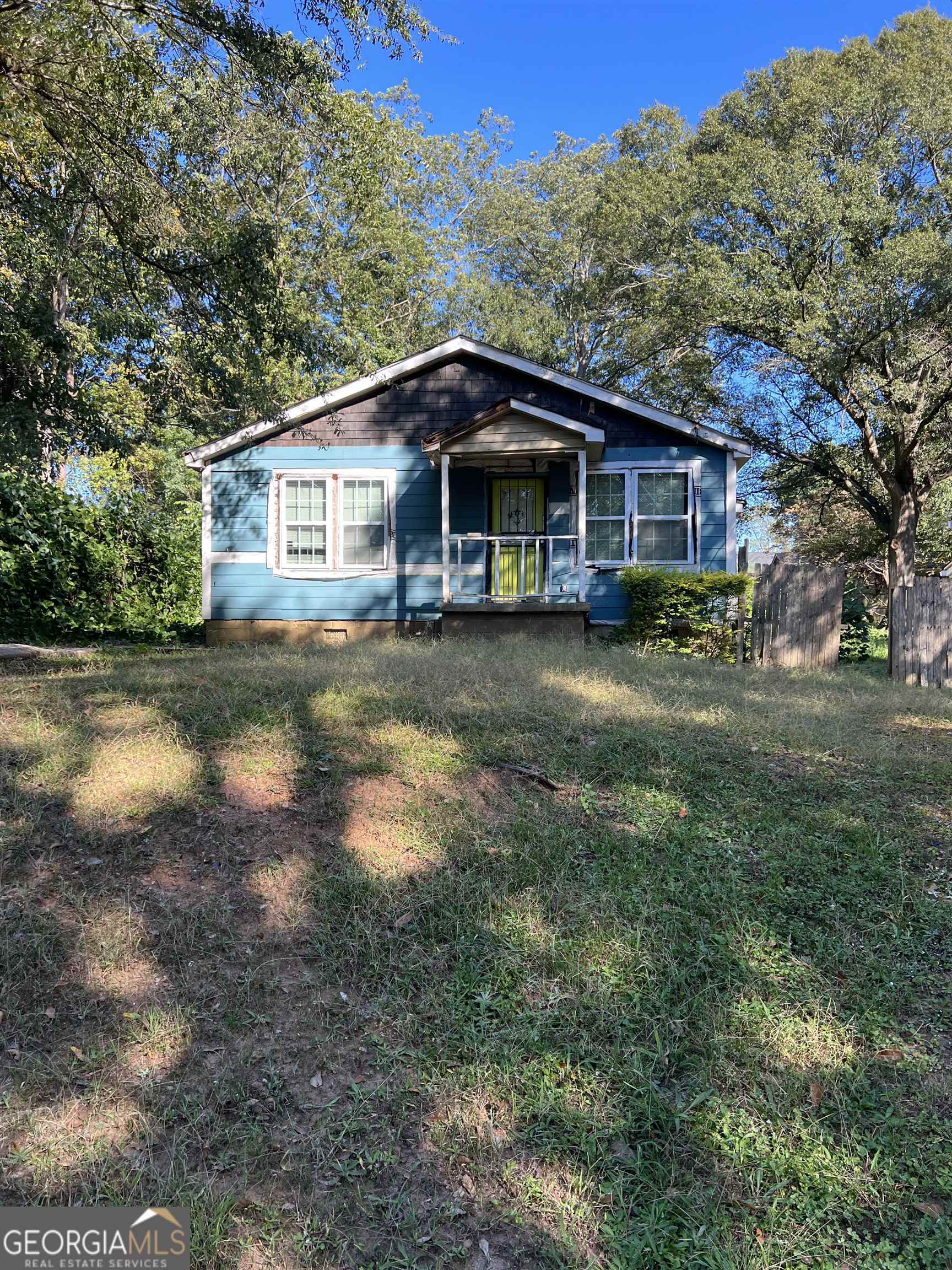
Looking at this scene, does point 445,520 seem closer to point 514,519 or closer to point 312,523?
point 514,519

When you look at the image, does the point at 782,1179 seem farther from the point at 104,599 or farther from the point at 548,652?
the point at 104,599

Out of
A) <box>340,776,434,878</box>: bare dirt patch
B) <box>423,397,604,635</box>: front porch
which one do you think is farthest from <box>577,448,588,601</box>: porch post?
<box>340,776,434,878</box>: bare dirt patch

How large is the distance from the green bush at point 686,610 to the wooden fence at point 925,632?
2172mm

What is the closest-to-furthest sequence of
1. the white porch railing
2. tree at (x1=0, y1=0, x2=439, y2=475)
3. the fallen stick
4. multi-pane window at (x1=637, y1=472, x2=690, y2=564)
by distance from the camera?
the fallen stick, tree at (x1=0, y1=0, x2=439, y2=475), multi-pane window at (x1=637, y1=472, x2=690, y2=564), the white porch railing

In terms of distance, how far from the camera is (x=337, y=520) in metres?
12.7

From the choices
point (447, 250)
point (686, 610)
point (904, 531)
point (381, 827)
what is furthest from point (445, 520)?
point (447, 250)

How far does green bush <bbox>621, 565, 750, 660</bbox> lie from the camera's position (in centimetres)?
1128

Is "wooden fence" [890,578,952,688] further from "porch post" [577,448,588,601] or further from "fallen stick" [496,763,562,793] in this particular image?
"fallen stick" [496,763,562,793]

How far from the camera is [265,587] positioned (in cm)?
1277

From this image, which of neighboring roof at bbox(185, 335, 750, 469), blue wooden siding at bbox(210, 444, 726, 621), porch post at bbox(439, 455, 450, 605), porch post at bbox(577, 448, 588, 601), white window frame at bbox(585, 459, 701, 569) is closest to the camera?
porch post at bbox(577, 448, 588, 601)

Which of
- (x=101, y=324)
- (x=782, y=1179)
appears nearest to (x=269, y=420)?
(x=101, y=324)

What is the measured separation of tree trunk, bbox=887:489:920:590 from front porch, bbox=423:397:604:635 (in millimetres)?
9584

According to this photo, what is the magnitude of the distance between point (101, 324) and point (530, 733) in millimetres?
8840

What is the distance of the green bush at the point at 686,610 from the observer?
37.0 ft
